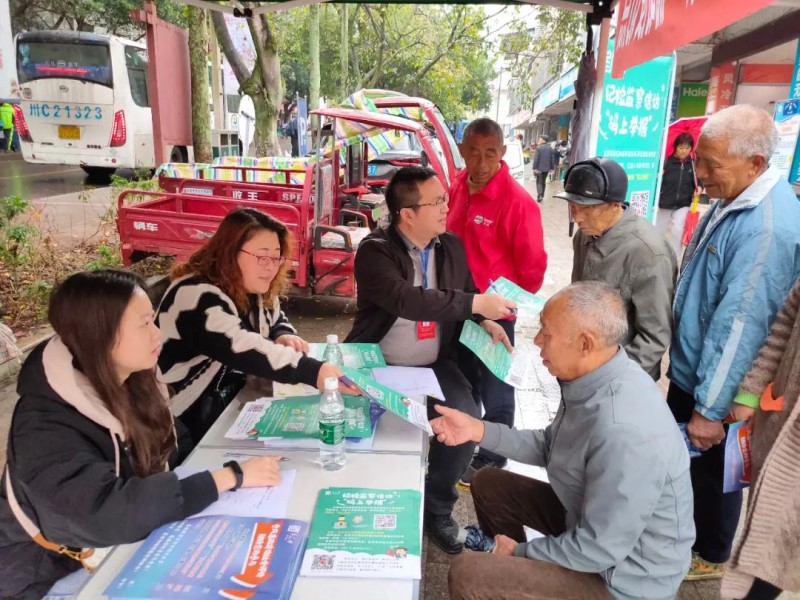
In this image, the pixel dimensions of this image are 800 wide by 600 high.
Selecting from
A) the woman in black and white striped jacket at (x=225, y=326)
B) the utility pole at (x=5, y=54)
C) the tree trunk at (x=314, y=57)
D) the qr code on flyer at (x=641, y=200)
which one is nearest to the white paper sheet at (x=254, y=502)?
the woman in black and white striped jacket at (x=225, y=326)

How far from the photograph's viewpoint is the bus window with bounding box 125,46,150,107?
12.0 m

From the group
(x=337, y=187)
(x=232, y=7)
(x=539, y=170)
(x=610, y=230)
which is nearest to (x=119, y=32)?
(x=539, y=170)

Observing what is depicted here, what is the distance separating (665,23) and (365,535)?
1785 mm

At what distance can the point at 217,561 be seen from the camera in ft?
4.02

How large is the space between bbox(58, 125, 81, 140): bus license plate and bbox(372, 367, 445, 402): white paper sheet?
1222 centimetres

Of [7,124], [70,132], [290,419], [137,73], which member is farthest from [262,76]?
[7,124]

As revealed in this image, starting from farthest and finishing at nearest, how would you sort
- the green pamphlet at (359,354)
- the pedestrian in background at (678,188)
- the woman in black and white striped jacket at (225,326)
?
the pedestrian in background at (678,188) < the green pamphlet at (359,354) < the woman in black and white striped jacket at (225,326)

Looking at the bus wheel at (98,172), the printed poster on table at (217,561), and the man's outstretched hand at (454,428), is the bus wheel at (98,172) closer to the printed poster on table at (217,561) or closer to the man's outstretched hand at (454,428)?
the man's outstretched hand at (454,428)

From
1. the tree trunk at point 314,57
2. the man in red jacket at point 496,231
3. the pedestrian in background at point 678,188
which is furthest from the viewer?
the tree trunk at point 314,57

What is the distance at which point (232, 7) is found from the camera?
12.7 feet

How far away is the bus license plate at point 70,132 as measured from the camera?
11.8m

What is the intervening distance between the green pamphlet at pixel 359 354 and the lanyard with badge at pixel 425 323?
222 mm

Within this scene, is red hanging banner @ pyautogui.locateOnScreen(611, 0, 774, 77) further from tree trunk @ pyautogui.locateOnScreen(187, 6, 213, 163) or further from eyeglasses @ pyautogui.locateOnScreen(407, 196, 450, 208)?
tree trunk @ pyautogui.locateOnScreen(187, 6, 213, 163)

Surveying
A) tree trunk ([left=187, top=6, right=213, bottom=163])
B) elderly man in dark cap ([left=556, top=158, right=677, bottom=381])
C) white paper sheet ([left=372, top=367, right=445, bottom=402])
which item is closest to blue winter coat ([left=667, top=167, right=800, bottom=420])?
elderly man in dark cap ([left=556, top=158, right=677, bottom=381])
